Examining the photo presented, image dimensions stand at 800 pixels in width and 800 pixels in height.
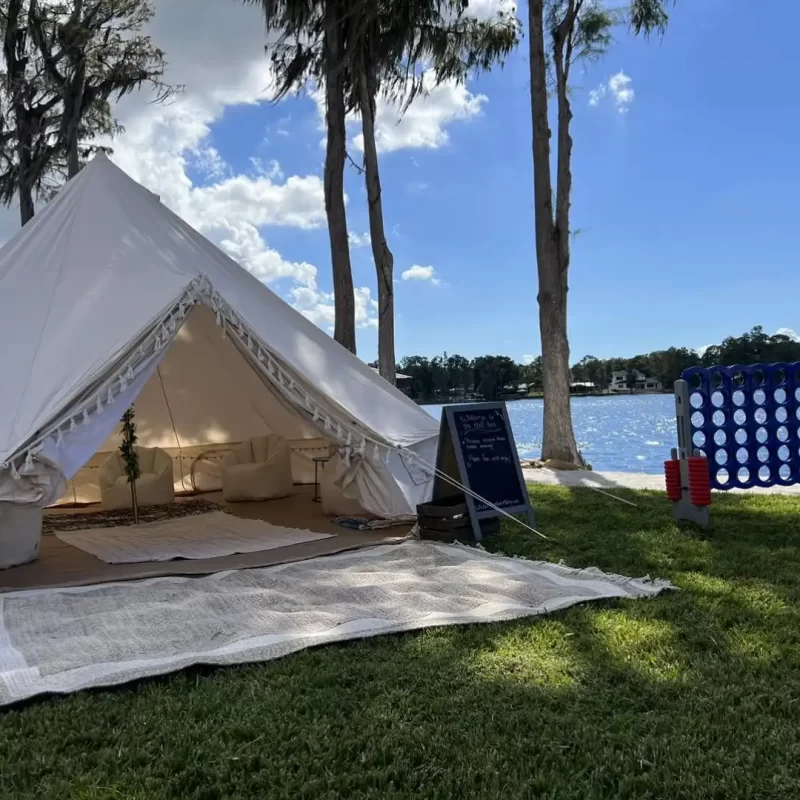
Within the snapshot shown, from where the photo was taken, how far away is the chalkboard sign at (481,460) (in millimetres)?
5035

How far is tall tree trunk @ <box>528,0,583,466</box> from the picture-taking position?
9688 mm

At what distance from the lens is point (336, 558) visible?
14.9ft

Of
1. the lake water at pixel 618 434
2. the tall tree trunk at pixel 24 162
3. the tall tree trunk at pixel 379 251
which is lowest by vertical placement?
the lake water at pixel 618 434

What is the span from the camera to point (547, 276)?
9.76 metres

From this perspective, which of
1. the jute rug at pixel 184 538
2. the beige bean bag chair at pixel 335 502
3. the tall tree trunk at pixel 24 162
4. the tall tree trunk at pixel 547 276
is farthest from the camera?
→ the tall tree trunk at pixel 24 162

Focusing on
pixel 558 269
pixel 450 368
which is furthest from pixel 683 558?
pixel 450 368

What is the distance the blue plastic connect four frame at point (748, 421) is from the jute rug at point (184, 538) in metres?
2.78

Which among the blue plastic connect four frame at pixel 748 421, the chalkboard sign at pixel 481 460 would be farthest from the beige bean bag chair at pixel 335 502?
the blue plastic connect four frame at pixel 748 421

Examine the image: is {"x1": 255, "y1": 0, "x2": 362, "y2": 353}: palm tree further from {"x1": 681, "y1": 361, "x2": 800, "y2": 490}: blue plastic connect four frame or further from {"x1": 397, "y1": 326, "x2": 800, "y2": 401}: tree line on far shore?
{"x1": 681, "y1": 361, "x2": 800, "y2": 490}: blue plastic connect four frame

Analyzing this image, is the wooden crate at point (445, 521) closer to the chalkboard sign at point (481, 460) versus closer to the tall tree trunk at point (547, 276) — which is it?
the chalkboard sign at point (481, 460)

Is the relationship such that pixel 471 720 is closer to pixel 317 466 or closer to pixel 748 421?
pixel 748 421

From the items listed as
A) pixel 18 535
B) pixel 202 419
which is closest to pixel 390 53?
pixel 202 419

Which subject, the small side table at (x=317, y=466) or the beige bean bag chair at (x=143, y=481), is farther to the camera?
the small side table at (x=317, y=466)

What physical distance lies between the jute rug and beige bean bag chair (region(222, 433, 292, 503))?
102 centimetres
